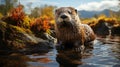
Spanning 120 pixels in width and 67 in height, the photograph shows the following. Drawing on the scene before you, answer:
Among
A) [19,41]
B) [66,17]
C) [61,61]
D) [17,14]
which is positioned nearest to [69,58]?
[61,61]

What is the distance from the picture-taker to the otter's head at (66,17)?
31.0 feet

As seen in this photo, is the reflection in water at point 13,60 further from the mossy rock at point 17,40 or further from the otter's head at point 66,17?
the otter's head at point 66,17

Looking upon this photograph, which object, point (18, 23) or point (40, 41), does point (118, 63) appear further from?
point (18, 23)

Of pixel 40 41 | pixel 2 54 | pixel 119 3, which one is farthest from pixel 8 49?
pixel 119 3

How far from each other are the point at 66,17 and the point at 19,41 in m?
2.14

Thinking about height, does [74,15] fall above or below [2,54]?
above

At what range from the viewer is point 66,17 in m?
9.45

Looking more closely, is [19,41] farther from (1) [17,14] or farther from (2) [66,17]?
(2) [66,17]

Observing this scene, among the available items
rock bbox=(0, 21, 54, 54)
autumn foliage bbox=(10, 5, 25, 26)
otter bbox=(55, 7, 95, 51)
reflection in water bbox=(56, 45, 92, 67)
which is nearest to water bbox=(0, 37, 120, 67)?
reflection in water bbox=(56, 45, 92, 67)

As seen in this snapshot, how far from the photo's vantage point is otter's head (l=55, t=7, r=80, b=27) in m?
9.46

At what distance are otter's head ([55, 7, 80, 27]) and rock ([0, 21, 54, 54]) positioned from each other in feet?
4.63

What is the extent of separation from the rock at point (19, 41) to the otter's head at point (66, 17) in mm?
1410

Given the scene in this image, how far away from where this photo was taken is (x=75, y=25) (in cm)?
1008

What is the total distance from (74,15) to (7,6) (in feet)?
144
